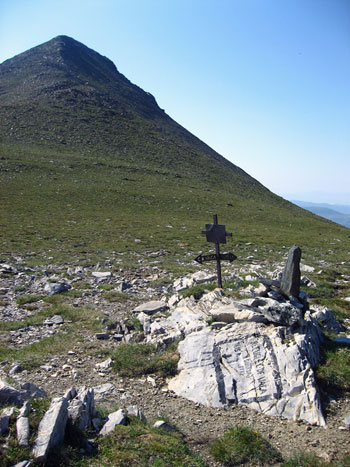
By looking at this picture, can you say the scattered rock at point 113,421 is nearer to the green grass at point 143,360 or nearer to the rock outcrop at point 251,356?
the rock outcrop at point 251,356

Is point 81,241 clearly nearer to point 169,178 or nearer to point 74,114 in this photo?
point 169,178

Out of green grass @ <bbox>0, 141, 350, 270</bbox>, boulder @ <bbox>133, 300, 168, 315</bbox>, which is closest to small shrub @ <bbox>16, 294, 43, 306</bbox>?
boulder @ <bbox>133, 300, 168, 315</bbox>

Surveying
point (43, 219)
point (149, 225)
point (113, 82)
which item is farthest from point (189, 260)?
point (113, 82)

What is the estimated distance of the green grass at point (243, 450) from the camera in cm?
512

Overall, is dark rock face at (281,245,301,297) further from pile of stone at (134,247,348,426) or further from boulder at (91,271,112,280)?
boulder at (91,271,112,280)

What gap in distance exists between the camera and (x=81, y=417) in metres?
5.23

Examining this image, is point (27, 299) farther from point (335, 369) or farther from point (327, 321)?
point (327, 321)

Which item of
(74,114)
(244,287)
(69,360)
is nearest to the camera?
(69,360)

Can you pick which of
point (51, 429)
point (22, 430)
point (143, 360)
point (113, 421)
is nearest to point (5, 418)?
point (22, 430)

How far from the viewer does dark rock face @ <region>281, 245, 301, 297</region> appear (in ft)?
30.8

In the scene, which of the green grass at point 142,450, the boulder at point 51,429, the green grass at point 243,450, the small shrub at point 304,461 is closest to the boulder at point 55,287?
the boulder at point 51,429

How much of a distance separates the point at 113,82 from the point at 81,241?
302ft

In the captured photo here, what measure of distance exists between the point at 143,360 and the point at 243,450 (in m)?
3.42

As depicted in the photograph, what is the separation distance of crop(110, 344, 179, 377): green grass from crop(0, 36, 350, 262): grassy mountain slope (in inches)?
457
